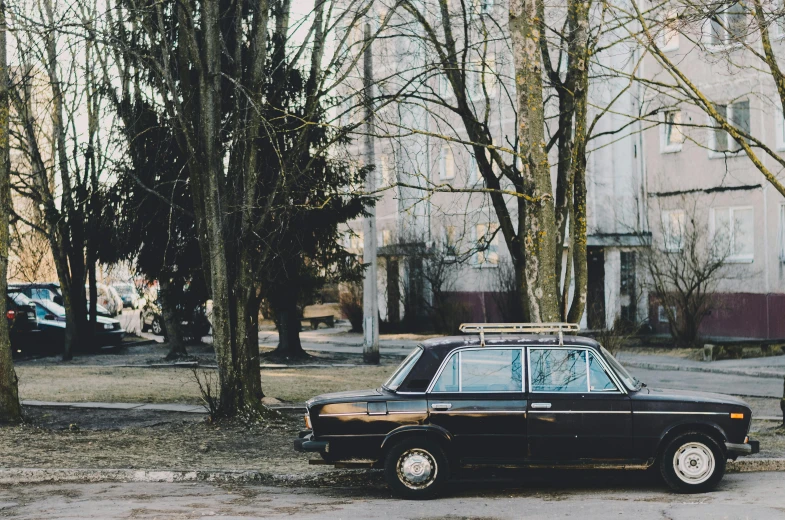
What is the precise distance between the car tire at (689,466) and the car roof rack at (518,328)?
4.43ft

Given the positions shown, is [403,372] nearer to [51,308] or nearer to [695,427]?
[695,427]

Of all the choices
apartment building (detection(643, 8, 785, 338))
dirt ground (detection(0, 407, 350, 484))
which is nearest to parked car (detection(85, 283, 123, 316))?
apartment building (detection(643, 8, 785, 338))

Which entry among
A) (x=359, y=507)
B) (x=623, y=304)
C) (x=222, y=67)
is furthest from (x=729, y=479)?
(x=623, y=304)

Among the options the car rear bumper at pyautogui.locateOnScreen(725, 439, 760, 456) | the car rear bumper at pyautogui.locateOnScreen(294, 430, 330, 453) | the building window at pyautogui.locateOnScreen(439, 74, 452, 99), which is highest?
the building window at pyautogui.locateOnScreen(439, 74, 452, 99)

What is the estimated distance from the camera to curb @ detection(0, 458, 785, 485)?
10758 mm

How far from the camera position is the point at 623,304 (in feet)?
124

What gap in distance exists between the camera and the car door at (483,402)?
9531mm

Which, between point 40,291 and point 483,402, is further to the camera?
point 40,291

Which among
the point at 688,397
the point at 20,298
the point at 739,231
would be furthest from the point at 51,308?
the point at 688,397

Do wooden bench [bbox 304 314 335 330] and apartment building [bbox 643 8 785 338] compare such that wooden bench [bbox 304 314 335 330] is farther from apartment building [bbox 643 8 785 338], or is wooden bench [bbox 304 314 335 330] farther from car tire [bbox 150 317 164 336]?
apartment building [bbox 643 8 785 338]

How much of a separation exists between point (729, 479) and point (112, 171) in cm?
1091

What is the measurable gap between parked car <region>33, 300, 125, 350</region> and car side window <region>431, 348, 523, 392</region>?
2212 centimetres

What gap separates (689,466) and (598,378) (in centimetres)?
109

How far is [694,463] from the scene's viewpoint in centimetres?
952
